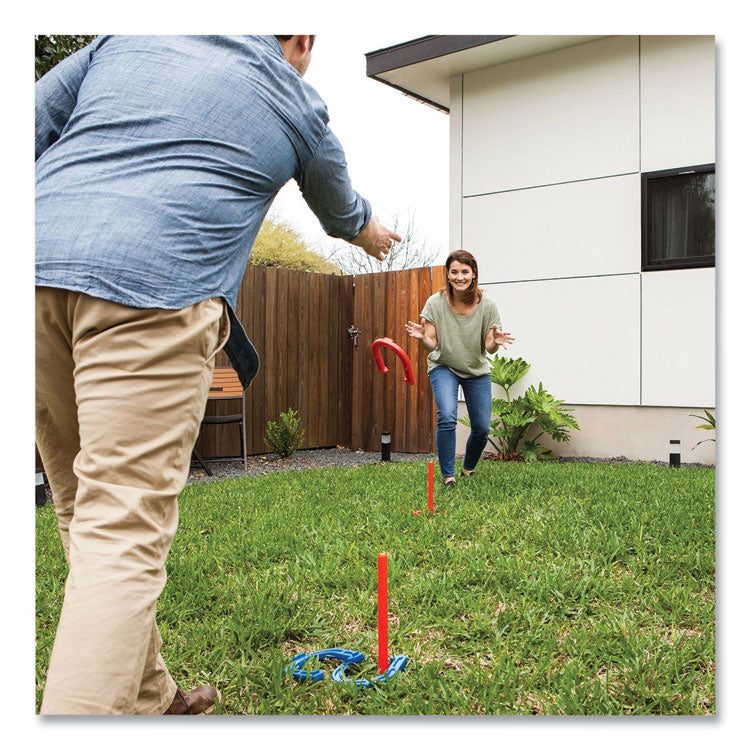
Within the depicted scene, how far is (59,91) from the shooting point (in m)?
1.16

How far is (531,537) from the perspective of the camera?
7.84ft

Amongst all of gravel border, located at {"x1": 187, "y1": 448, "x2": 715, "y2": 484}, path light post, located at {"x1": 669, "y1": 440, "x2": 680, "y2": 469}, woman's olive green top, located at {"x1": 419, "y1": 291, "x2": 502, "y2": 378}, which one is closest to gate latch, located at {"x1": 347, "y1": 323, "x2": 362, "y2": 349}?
gravel border, located at {"x1": 187, "y1": 448, "x2": 715, "y2": 484}

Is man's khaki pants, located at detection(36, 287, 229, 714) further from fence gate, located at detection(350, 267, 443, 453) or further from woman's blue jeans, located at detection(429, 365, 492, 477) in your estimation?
fence gate, located at detection(350, 267, 443, 453)

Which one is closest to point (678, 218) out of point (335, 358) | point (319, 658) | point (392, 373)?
point (392, 373)

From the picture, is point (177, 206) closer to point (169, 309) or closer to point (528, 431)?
point (169, 309)

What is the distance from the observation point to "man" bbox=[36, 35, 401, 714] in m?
0.94

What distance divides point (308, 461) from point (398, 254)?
4794mm

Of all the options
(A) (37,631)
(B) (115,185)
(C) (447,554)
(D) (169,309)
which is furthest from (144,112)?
(C) (447,554)

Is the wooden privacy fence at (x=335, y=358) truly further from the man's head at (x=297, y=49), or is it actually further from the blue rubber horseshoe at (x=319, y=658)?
the man's head at (x=297, y=49)

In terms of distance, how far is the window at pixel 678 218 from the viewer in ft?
13.6

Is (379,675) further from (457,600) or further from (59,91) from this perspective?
(59,91)

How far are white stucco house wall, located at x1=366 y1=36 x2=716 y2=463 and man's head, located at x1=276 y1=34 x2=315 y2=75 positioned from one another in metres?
3.07

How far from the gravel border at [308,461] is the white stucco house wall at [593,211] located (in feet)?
0.55
